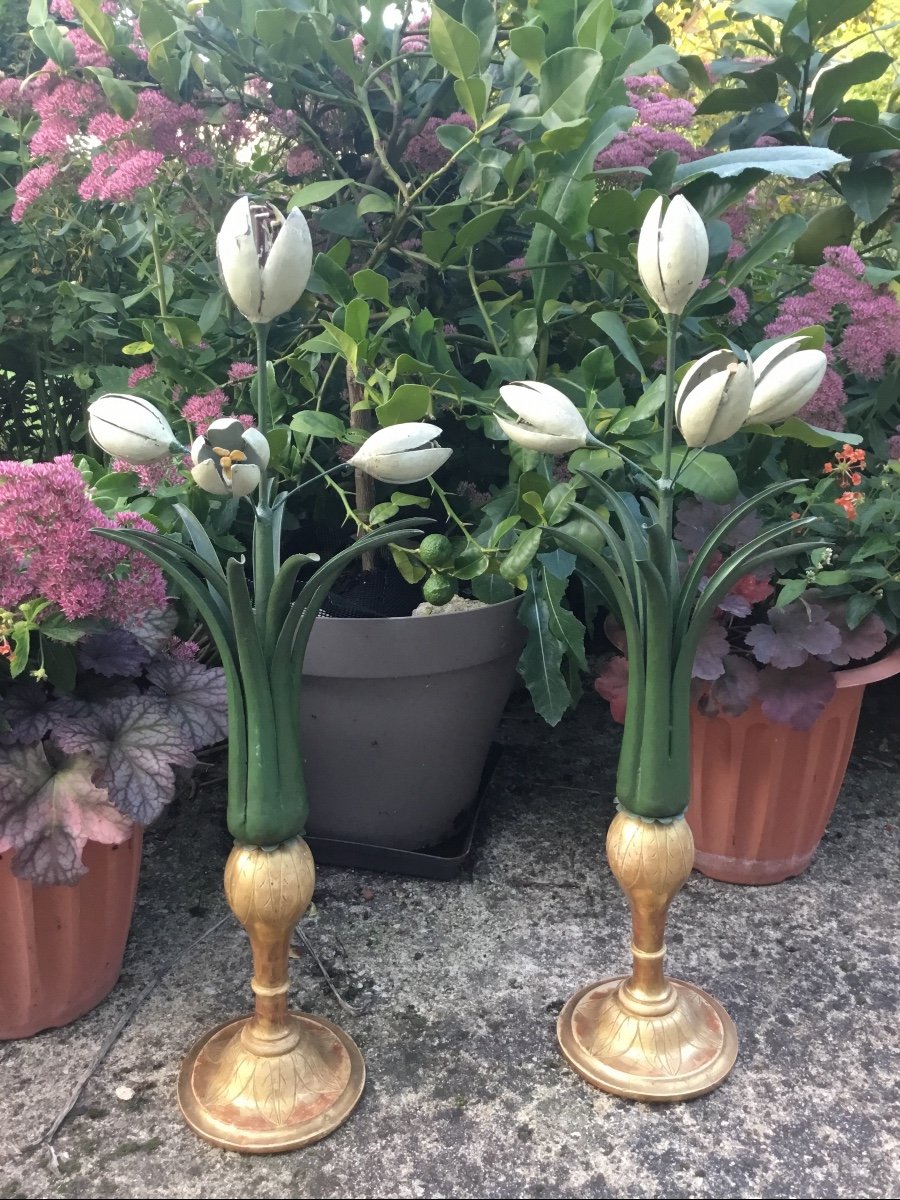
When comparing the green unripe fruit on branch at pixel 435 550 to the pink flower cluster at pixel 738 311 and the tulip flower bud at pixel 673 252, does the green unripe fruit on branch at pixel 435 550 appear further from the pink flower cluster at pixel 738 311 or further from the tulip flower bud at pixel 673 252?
the pink flower cluster at pixel 738 311

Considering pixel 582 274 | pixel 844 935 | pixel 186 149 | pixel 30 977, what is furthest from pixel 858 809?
pixel 186 149

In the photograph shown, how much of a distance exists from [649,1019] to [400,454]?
671mm

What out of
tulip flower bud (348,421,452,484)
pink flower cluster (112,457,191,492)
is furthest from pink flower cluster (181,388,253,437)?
tulip flower bud (348,421,452,484)

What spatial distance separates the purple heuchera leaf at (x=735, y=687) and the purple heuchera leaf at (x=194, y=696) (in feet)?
2.12

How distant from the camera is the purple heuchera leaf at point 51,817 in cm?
95

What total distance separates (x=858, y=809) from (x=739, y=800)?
39 centimetres

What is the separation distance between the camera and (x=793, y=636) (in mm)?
1241

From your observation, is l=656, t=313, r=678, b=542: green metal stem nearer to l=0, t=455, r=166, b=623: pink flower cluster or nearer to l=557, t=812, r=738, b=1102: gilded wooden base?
l=557, t=812, r=738, b=1102: gilded wooden base

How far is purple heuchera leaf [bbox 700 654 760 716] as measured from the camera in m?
1.24

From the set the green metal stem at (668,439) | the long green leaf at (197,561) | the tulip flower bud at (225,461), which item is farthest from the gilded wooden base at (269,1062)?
the green metal stem at (668,439)

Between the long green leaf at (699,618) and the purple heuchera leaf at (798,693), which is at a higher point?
the long green leaf at (699,618)

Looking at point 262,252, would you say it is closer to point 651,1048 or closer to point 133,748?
point 133,748

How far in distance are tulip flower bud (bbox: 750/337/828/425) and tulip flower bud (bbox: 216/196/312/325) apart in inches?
16.6

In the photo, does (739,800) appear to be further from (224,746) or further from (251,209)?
(251,209)
